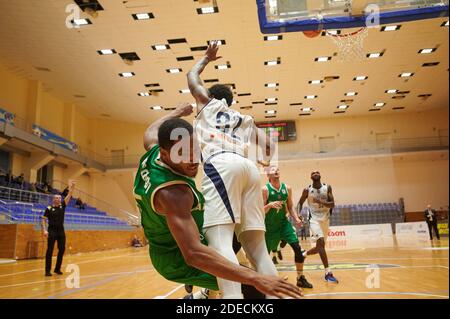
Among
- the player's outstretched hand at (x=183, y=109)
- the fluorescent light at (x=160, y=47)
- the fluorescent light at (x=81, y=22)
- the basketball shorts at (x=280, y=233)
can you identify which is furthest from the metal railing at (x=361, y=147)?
the player's outstretched hand at (x=183, y=109)

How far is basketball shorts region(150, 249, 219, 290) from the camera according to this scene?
2.22m

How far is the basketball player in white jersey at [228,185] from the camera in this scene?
238 centimetres

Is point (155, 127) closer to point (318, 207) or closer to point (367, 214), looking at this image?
point (318, 207)

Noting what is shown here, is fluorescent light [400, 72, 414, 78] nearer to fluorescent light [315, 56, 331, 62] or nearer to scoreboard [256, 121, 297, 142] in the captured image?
fluorescent light [315, 56, 331, 62]

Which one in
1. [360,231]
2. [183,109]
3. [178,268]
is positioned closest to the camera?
[178,268]

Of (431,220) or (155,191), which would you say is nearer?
(155,191)

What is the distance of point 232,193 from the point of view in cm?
248

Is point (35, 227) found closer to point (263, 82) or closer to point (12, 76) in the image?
point (12, 76)

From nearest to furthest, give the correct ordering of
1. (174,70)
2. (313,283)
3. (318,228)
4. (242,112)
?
1. (313,283)
2. (318,228)
3. (174,70)
4. (242,112)

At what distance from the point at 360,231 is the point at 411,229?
3131 millimetres

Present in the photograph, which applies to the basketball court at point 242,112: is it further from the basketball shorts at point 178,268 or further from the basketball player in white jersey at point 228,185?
the basketball shorts at point 178,268

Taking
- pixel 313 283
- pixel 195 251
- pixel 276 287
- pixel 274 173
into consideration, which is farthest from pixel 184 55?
pixel 276 287

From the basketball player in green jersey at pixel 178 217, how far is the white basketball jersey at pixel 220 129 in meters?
0.56

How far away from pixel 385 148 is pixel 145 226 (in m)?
25.0
